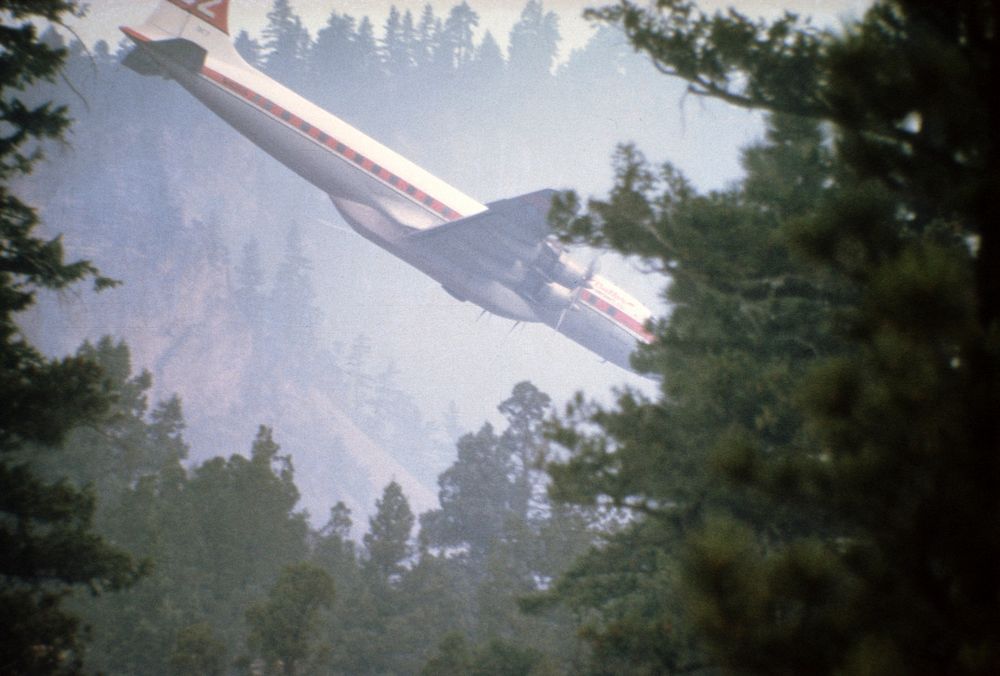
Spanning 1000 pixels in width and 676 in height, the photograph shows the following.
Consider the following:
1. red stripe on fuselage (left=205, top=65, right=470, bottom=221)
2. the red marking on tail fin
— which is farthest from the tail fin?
red stripe on fuselage (left=205, top=65, right=470, bottom=221)

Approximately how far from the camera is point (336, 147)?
86.6ft

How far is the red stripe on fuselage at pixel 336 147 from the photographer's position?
2639 centimetres

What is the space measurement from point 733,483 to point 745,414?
195 inches

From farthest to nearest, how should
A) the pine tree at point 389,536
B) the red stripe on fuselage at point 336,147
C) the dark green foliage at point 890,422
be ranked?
the red stripe on fuselage at point 336,147
the pine tree at point 389,536
the dark green foliage at point 890,422

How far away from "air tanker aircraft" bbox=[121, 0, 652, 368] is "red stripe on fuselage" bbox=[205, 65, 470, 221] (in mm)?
36

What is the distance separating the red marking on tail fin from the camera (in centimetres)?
3278

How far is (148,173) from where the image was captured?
85438 mm

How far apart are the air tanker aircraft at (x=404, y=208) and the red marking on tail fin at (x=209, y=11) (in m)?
5.25

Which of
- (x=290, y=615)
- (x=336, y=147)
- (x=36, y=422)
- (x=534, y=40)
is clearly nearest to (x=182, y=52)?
(x=336, y=147)

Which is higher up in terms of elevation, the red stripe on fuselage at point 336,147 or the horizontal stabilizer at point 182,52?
the horizontal stabilizer at point 182,52

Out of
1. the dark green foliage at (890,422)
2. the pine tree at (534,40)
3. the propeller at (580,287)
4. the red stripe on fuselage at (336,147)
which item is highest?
the pine tree at (534,40)

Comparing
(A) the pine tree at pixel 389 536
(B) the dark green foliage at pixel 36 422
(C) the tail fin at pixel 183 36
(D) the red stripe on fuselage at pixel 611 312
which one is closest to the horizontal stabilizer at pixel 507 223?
(D) the red stripe on fuselage at pixel 611 312

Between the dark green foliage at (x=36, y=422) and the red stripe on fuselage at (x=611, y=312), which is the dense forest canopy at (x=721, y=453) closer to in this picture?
the dark green foliage at (x=36, y=422)

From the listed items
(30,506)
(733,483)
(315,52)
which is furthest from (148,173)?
(733,483)
